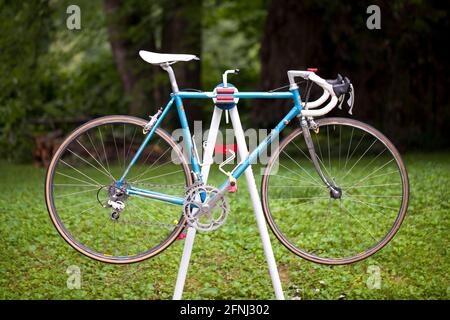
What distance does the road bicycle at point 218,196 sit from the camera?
13.8 feet

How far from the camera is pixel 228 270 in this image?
511 centimetres

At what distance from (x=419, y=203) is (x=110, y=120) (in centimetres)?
329

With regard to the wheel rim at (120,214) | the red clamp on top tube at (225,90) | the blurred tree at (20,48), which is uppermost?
the blurred tree at (20,48)

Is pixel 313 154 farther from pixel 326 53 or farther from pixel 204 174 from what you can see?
pixel 326 53

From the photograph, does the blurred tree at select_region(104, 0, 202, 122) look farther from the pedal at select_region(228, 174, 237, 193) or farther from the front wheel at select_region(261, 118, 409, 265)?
the pedal at select_region(228, 174, 237, 193)

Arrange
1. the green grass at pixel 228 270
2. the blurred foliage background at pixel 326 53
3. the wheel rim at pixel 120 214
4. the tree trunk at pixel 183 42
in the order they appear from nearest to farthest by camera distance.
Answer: the wheel rim at pixel 120 214 → the green grass at pixel 228 270 → the blurred foliage background at pixel 326 53 → the tree trunk at pixel 183 42

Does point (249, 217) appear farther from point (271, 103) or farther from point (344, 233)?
point (271, 103)

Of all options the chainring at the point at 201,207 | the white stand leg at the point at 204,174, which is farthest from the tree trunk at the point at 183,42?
the chainring at the point at 201,207

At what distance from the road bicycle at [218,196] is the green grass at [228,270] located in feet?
0.52

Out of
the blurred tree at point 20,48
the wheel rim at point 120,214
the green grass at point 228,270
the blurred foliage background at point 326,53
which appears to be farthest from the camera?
the blurred foliage background at point 326,53

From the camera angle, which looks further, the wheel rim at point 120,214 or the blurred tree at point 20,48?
the blurred tree at point 20,48

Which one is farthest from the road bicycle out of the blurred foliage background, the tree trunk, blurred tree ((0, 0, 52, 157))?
the tree trunk

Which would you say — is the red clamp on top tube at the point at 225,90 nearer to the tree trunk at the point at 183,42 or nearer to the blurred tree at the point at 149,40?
the blurred tree at the point at 149,40

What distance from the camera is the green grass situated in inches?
188
